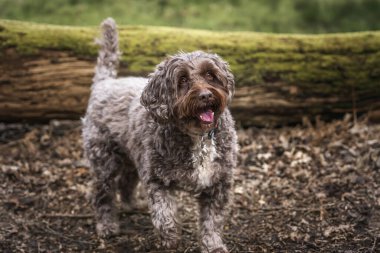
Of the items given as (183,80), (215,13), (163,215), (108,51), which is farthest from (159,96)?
(215,13)

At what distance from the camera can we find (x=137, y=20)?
10.6 meters

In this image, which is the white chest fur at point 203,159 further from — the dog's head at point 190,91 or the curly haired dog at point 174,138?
the dog's head at point 190,91

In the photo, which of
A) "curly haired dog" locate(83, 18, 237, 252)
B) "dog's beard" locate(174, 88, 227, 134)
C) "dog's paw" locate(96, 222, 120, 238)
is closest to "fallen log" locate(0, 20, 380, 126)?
"curly haired dog" locate(83, 18, 237, 252)

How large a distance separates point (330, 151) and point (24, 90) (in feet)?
14.0

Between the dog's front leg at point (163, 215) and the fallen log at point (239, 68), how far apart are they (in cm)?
294

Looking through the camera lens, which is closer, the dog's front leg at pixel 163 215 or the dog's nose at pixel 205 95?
the dog's nose at pixel 205 95

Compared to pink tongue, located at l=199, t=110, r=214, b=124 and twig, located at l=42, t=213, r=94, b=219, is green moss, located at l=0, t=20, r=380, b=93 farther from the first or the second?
pink tongue, located at l=199, t=110, r=214, b=124

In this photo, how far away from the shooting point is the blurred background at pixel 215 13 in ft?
35.0

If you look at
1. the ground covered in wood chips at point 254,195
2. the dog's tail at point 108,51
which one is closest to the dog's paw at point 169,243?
the ground covered in wood chips at point 254,195

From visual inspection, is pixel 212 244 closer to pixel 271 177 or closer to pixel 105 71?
pixel 271 177

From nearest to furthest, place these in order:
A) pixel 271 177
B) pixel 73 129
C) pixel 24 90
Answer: pixel 271 177 < pixel 24 90 < pixel 73 129

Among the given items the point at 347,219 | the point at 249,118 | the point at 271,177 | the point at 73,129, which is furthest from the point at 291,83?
the point at 73,129

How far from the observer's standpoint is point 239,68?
7.96 metres

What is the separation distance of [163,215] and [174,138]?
0.75 metres
